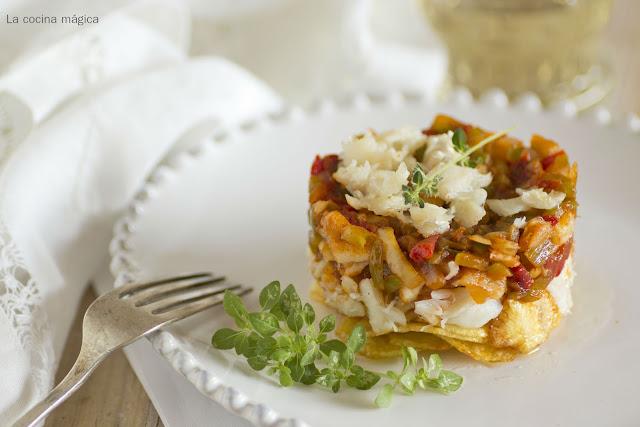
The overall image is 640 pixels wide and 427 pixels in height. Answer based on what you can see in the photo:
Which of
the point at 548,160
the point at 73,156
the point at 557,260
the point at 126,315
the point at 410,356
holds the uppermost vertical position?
the point at 73,156

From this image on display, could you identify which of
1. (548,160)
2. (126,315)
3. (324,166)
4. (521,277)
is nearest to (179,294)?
(126,315)

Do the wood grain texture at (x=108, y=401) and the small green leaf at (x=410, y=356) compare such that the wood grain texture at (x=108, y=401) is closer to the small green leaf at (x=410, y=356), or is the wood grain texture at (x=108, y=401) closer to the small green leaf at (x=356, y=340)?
the small green leaf at (x=356, y=340)

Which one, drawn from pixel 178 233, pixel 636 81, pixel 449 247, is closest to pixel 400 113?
pixel 178 233

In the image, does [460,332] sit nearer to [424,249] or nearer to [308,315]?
[424,249]

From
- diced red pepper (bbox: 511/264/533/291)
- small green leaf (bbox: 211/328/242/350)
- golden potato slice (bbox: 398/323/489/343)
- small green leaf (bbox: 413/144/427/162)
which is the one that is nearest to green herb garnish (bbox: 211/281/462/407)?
small green leaf (bbox: 211/328/242/350)

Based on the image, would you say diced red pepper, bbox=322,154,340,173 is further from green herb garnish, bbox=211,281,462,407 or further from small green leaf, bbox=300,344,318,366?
small green leaf, bbox=300,344,318,366

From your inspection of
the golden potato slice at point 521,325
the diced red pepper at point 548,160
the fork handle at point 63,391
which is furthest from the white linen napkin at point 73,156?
the diced red pepper at point 548,160
